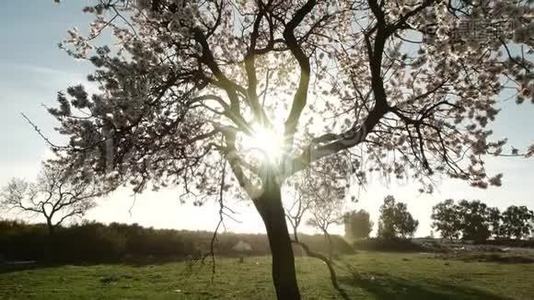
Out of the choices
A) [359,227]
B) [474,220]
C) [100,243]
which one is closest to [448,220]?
[474,220]

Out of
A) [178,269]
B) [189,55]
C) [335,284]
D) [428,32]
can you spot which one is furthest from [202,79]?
[178,269]

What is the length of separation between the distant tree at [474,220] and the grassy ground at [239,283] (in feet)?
332

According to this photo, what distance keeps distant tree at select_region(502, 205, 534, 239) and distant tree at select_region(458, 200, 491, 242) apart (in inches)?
328

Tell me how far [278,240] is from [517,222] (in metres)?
158

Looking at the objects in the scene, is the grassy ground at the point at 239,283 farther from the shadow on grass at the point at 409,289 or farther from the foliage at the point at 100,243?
the foliage at the point at 100,243

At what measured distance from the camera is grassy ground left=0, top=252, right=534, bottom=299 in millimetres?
26312

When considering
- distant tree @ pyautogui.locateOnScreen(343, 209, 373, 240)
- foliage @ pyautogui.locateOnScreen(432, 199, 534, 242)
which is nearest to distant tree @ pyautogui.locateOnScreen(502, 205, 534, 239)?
foliage @ pyautogui.locateOnScreen(432, 199, 534, 242)

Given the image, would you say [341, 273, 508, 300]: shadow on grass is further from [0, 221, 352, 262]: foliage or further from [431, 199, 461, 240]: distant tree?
[431, 199, 461, 240]: distant tree

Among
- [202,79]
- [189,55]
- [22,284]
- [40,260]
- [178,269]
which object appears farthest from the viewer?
[40,260]

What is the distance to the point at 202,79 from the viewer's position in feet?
43.7

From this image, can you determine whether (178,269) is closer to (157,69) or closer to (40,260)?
(40,260)

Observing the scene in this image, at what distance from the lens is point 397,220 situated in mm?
137375

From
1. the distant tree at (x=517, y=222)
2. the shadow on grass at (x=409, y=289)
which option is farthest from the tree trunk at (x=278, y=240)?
the distant tree at (x=517, y=222)

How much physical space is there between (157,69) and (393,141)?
→ 24.3 feet
